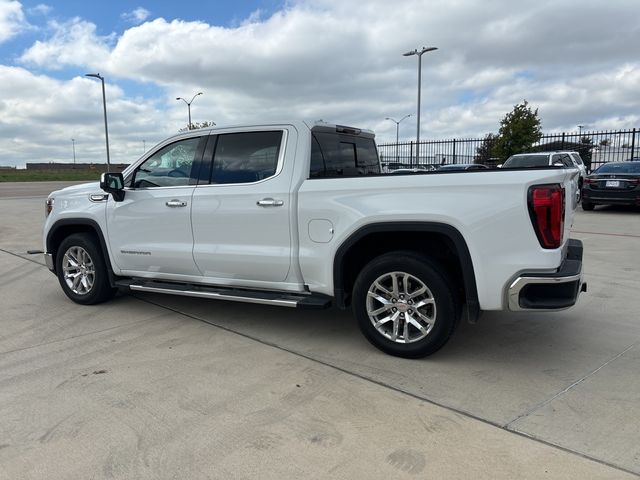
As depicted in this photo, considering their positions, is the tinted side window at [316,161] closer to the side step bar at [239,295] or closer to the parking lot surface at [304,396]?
the side step bar at [239,295]

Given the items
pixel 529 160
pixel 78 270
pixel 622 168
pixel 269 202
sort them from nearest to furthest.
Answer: pixel 269 202 → pixel 78 270 → pixel 622 168 → pixel 529 160

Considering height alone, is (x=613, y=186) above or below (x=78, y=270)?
above

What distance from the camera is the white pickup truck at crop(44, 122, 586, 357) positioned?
3615 millimetres

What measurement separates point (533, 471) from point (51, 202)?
5507 millimetres

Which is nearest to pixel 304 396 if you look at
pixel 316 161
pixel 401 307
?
pixel 401 307

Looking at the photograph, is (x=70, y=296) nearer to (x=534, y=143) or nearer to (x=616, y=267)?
(x=616, y=267)

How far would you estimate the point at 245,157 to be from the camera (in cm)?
478

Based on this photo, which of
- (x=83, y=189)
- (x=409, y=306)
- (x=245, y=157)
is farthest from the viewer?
(x=83, y=189)

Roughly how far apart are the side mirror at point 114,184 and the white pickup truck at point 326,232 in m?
0.02

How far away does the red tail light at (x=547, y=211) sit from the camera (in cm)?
346

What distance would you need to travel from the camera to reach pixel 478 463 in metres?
2.74

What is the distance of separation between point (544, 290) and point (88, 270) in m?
4.64

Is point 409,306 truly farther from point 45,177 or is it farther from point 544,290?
point 45,177

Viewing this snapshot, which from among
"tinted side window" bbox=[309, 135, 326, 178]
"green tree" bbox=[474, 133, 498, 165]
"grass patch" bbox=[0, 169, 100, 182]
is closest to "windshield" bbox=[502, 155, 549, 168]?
"tinted side window" bbox=[309, 135, 326, 178]
